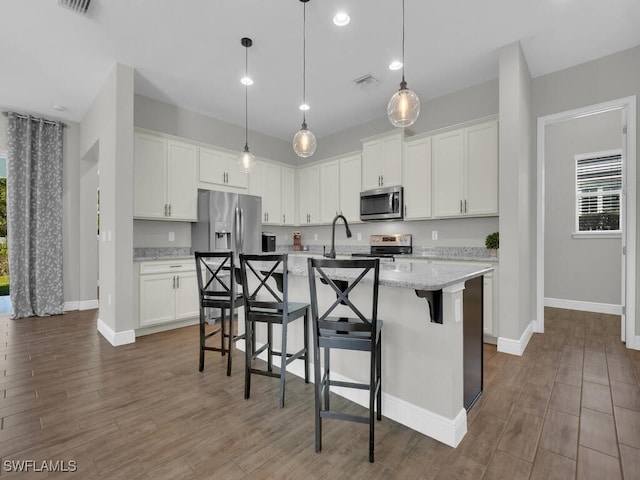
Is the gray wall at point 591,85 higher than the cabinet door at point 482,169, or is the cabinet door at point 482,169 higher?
the gray wall at point 591,85

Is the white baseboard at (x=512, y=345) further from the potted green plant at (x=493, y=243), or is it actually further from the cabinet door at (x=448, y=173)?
the cabinet door at (x=448, y=173)

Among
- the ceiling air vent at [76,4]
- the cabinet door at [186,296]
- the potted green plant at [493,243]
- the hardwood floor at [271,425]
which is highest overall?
the ceiling air vent at [76,4]

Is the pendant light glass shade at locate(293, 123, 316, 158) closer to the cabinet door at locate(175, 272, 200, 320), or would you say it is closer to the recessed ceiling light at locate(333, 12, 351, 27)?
the recessed ceiling light at locate(333, 12, 351, 27)

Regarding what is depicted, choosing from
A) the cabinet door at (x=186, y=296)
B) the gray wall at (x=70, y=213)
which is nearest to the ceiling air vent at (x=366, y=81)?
the cabinet door at (x=186, y=296)

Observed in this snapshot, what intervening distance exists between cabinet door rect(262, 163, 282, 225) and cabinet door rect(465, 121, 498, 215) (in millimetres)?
3203

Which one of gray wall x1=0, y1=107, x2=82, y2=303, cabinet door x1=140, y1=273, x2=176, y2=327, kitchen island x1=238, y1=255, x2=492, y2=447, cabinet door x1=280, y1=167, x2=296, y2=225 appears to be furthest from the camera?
cabinet door x1=280, y1=167, x2=296, y2=225

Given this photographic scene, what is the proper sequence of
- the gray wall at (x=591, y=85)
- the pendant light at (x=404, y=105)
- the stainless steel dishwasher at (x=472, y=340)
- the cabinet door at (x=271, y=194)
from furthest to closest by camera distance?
the cabinet door at (x=271, y=194)
the gray wall at (x=591, y=85)
the pendant light at (x=404, y=105)
the stainless steel dishwasher at (x=472, y=340)

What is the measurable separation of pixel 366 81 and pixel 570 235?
4.15 m

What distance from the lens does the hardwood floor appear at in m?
1.57

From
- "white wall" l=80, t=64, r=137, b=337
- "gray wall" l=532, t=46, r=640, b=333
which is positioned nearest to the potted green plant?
"gray wall" l=532, t=46, r=640, b=333

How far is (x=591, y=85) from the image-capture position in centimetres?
343

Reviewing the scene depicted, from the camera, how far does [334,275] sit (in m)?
1.84

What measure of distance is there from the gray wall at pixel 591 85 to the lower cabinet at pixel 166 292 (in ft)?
15.9

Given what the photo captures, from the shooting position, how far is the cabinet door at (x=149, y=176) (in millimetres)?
3949
